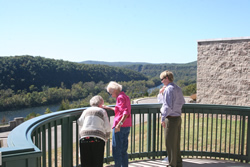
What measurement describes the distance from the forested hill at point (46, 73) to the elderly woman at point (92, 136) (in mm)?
73885

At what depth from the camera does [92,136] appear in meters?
3.17

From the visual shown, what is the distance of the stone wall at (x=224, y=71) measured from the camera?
1131 cm

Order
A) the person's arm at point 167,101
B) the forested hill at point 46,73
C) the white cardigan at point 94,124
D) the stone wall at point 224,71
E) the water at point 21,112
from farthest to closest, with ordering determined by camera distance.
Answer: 1. the forested hill at point 46,73
2. the water at point 21,112
3. the stone wall at point 224,71
4. the person's arm at point 167,101
5. the white cardigan at point 94,124

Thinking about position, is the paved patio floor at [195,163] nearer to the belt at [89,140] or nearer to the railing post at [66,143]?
the railing post at [66,143]

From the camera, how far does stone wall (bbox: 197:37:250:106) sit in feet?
37.1

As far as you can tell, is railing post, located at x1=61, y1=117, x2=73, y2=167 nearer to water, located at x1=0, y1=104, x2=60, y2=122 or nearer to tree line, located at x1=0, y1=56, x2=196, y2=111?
tree line, located at x1=0, y1=56, x2=196, y2=111

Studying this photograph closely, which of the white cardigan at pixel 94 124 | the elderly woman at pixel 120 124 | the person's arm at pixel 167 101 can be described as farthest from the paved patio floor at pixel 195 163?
the white cardigan at pixel 94 124

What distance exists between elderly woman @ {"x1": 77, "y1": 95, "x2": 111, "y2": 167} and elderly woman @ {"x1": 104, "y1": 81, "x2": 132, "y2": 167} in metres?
0.31

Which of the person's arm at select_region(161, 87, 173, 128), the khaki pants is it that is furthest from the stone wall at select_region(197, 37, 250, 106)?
the person's arm at select_region(161, 87, 173, 128)

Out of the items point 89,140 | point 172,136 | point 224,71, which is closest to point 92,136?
point 89,140

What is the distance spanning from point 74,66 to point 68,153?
90.3 m

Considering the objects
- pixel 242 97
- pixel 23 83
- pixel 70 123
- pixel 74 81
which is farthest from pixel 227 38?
pixel 74 81

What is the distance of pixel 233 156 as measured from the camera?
4.70 metres

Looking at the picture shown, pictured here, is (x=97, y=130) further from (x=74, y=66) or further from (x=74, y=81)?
(x=74, y=66)
